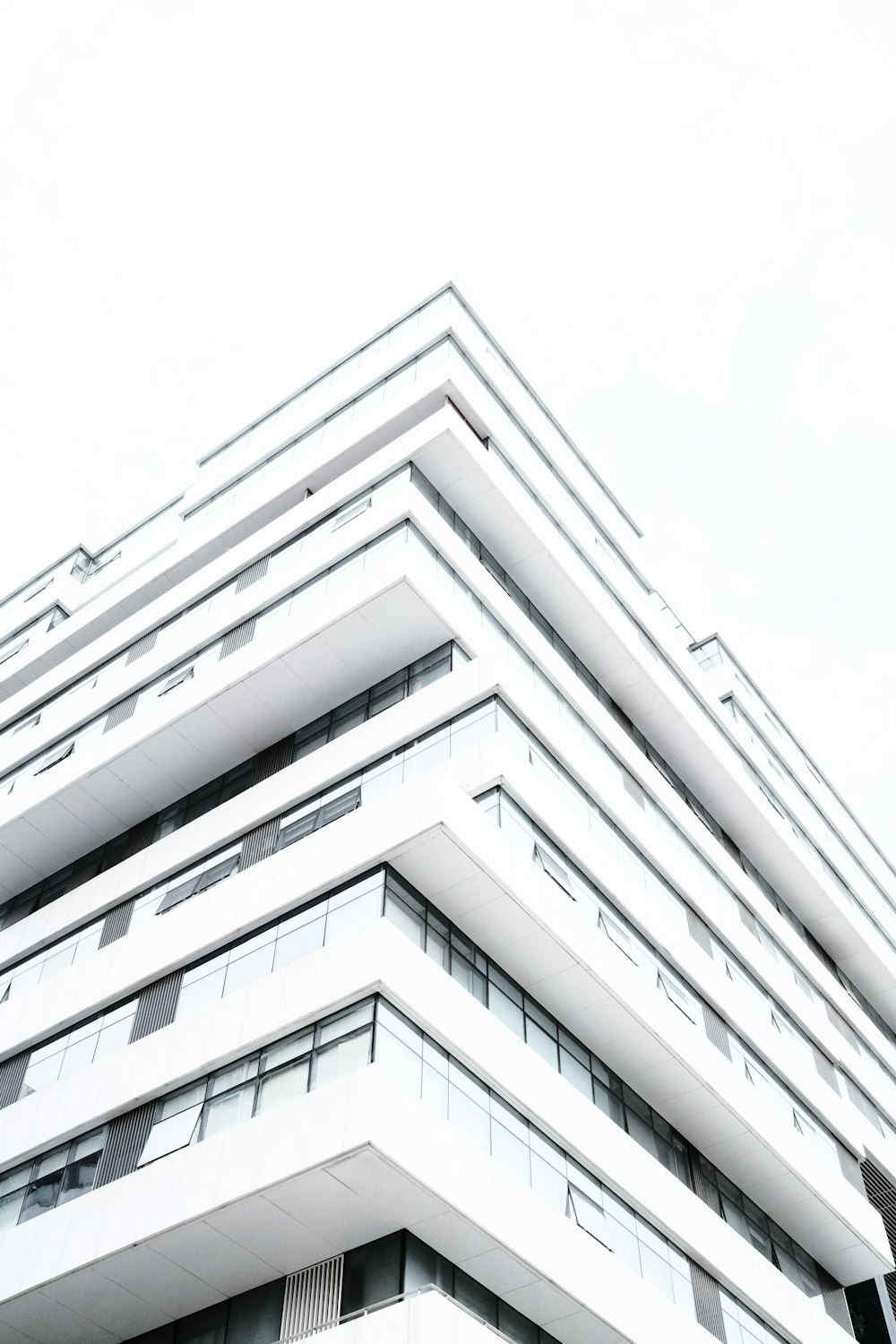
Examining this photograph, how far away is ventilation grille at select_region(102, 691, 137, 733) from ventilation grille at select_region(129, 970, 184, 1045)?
A: 998 cm

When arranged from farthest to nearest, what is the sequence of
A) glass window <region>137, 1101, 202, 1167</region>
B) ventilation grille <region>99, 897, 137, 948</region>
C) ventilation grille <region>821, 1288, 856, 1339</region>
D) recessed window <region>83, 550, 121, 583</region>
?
recessed window <region>83, 550, 121, 583</region> < ventilation grille <region>821, 1288, 856, 1339</region> < ventilation grille <region>99, 897, 137, 948</region> < glass window <region>137, 1101, 202, 1167</region>

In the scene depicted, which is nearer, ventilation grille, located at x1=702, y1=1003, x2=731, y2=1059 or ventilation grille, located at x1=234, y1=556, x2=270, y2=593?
ventilation grille, located at x1=702, y1=1003, x2=731, y2=1059

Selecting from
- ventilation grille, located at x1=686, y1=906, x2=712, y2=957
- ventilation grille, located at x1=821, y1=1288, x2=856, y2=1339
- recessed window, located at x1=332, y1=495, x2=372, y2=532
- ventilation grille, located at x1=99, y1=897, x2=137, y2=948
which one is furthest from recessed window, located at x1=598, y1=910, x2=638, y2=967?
recessed window, located at x1=332, y1=495, x2=372, y2=532

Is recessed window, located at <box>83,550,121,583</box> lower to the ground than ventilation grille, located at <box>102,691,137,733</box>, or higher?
higher

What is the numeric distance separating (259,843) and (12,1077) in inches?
306

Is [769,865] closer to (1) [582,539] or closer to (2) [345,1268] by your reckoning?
(1) [582,539]

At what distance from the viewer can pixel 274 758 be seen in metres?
32.2

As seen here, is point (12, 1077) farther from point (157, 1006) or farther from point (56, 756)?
point (56, 756)

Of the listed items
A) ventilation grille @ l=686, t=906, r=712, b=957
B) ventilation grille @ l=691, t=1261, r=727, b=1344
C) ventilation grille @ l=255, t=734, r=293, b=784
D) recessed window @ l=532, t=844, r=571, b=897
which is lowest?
ventilation grille @ l=691, t=1261, r=727, b=1344

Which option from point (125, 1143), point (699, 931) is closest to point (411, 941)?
point (125, 1143)

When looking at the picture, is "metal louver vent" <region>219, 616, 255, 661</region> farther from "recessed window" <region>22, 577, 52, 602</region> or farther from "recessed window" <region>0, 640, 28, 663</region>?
"recessed window" <region>22, 577, 52, 602</region>

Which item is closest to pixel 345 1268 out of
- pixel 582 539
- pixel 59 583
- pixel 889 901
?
pixel 582 539

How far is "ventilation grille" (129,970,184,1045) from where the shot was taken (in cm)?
2619

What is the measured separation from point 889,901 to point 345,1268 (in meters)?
42.1
